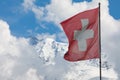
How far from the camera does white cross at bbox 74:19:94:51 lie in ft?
114

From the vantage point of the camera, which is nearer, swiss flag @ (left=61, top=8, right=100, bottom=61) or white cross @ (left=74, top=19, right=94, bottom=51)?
swiss flag @ (left=61, top=8, right=100, bottom=61)

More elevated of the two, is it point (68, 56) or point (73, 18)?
point (73, 18)

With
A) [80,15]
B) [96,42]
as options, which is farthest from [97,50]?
[80,15]

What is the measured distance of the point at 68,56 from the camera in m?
36.2

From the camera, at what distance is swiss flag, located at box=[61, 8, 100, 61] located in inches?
1361

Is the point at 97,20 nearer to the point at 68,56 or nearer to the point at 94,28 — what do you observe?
the point at 94,28

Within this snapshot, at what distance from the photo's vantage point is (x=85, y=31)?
3525cm

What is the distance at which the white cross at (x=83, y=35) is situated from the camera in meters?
34.9

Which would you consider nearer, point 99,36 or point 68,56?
point 99,36

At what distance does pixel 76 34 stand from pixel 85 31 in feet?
2.47

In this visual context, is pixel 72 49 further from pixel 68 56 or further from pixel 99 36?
pixel 99 36

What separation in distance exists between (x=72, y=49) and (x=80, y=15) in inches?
98.3

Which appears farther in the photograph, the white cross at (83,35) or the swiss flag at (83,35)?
the white cross at (83,35)

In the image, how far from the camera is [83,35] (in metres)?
35.3
